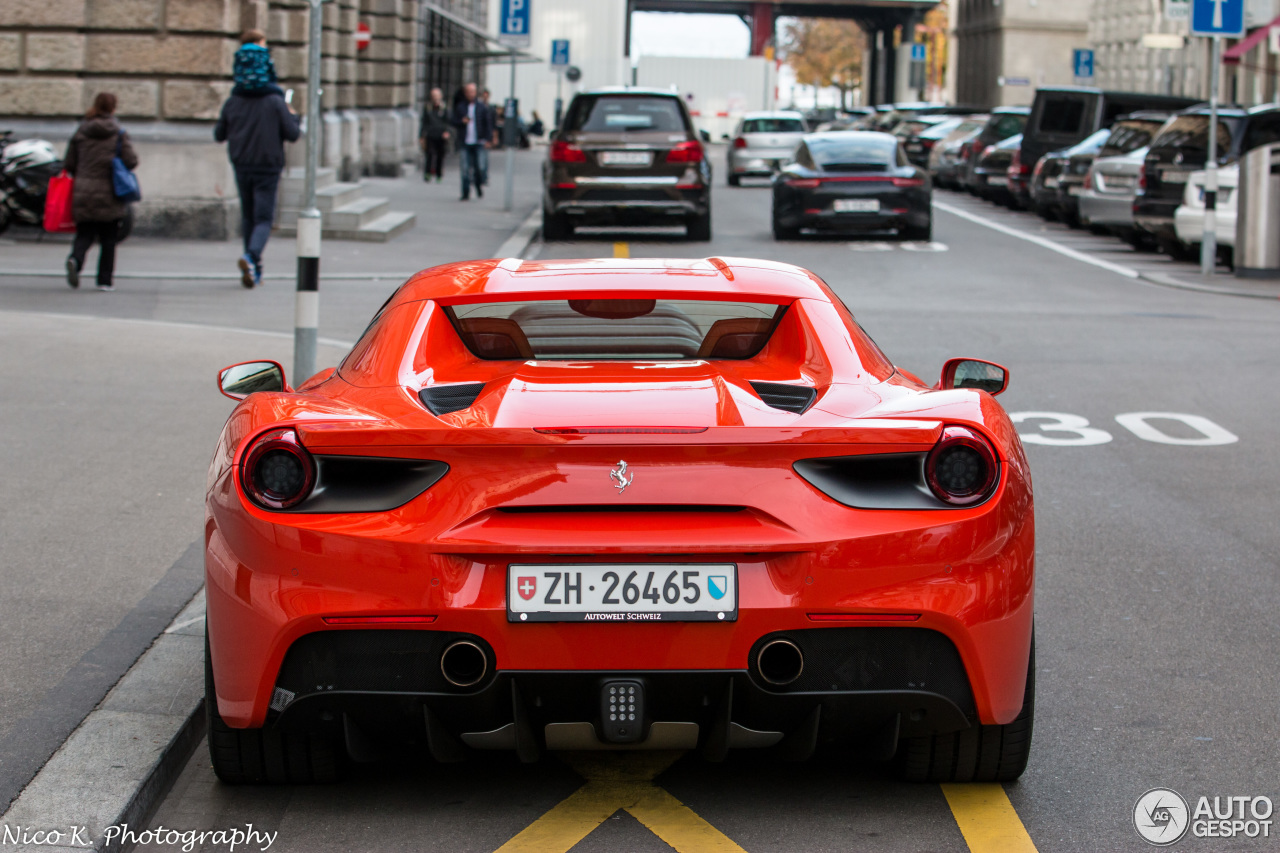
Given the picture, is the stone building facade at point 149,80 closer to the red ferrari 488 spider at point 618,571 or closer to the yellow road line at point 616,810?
the yellow road line at point 616,810

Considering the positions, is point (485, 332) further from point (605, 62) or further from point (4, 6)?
point (605, 62)

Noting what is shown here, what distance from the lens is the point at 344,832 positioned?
12.8ft

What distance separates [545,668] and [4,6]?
1803 cm

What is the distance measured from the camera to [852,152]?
76.3 ft

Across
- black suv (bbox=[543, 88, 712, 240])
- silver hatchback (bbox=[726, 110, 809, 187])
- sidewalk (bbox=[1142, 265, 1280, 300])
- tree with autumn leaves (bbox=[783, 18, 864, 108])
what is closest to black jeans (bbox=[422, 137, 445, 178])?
silver hatchback (bbox=[726, 110, 809, 187])

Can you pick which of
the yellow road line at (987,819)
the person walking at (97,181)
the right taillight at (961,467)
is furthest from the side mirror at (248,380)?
the person walking at (97,181)

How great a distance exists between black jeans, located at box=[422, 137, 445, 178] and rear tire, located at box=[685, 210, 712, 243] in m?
12.1

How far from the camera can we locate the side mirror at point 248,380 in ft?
15.6

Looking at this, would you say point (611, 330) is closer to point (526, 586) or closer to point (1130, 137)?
point (526, 586)

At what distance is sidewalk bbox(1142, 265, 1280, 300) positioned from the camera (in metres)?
17.7

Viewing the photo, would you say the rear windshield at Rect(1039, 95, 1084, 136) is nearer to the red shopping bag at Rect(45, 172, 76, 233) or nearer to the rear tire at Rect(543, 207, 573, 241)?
the rear tire at Rect(543, 207, 573, 241)

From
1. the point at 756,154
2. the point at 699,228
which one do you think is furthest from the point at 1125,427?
the point at 756,154

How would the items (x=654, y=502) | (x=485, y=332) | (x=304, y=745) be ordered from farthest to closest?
(x=485, y=332) < (x=304, y=745) < (x=654, y=502)

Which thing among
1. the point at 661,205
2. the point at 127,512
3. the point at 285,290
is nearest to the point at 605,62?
the point at 661,205
